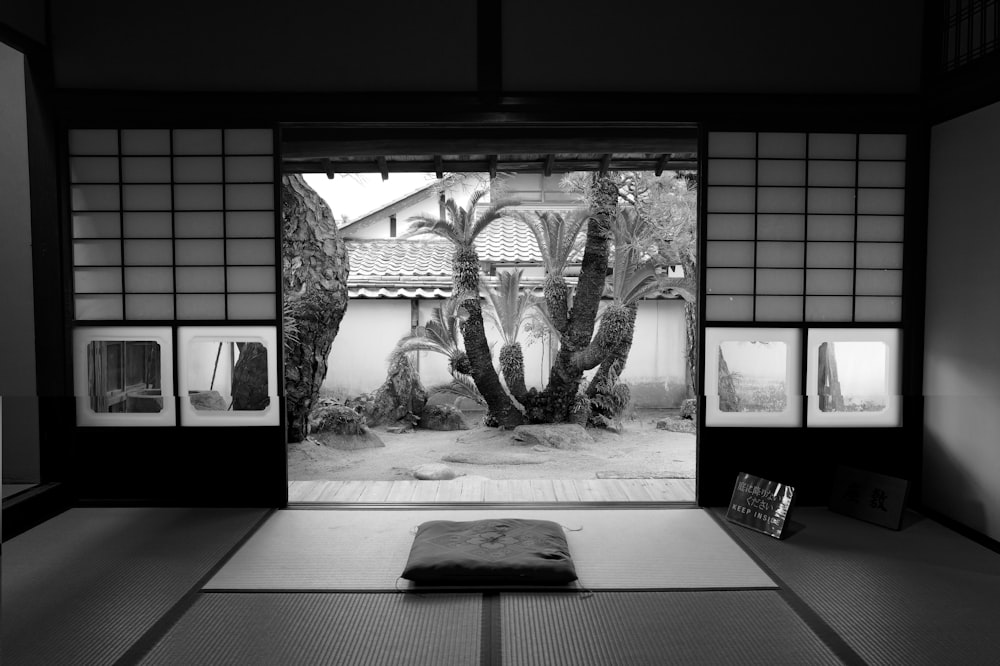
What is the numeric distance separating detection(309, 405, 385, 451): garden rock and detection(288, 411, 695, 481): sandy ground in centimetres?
15

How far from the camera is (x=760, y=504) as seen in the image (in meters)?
3.32

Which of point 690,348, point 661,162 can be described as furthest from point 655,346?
point 661,162

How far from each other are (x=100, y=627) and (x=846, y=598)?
267cm

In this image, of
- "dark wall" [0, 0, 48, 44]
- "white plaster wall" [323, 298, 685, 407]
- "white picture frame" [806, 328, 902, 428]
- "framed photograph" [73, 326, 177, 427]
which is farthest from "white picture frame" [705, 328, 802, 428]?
"white plaster wall" [323, 298, 685, 407]

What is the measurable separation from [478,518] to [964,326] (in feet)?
A: 8.70

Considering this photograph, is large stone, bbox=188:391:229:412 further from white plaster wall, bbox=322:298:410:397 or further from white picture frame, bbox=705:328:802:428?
white plaster wall, bbox=322:298:410:397

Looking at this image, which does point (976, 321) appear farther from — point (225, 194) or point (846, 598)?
point (225, 194)

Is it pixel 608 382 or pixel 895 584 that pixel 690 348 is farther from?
pixel 895 584

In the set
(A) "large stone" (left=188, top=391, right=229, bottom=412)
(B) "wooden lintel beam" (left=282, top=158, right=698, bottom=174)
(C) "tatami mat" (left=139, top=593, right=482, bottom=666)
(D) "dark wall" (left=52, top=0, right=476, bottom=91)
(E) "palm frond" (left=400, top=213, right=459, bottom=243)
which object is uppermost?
(D) "dark wall" (left=52, top=0, right=476, bottom=91)

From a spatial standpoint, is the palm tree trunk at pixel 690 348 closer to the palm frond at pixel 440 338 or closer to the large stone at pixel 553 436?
the large stone at pixel 553 436

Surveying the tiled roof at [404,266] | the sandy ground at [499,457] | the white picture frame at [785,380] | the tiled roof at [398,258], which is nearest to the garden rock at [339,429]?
the sandy ground at [499,457]

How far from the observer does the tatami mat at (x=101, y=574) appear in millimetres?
2229

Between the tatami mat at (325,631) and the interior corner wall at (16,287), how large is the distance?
6.33 feet

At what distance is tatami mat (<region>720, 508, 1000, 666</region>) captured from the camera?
2223 mm
